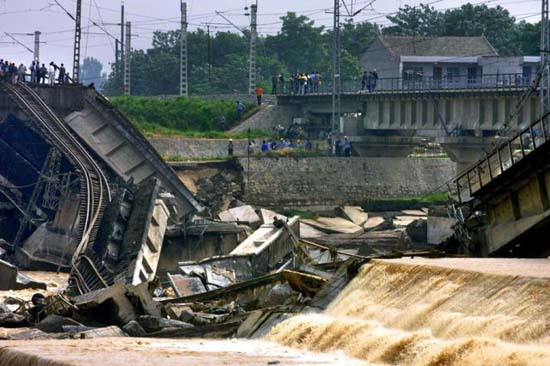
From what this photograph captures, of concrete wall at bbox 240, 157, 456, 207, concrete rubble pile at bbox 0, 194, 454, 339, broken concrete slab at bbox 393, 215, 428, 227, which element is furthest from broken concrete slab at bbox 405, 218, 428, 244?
concrete wall at bbox 240, 157, 456, 207

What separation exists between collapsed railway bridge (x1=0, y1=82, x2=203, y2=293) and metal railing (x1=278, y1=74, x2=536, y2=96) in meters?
19.2

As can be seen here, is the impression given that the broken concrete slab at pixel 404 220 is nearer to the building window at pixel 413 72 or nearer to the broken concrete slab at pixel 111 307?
the building window at pixel 413 72

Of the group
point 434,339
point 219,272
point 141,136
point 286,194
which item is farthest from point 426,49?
point 434,339

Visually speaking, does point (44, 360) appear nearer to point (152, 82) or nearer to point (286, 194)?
point (286, 194)

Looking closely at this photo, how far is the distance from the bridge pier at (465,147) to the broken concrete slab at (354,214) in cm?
576

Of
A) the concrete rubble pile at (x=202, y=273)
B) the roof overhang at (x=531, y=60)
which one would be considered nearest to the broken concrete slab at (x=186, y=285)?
the concrete rubble pile at (x=202, y=273)

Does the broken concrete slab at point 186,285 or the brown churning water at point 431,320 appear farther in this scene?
the broken concrete slab at point 186,285

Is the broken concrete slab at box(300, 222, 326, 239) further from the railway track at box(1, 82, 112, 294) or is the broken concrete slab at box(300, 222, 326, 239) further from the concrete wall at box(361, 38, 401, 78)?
the concrete wall at box(361, 38, 401, 78)

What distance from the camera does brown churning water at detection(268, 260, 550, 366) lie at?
28500mm

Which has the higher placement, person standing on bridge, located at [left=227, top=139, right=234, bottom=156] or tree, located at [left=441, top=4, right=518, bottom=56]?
tree, located at [left=441, top=4, right=518, bottom=56]

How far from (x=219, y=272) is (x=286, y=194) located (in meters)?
39.1

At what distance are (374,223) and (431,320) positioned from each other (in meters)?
51.8

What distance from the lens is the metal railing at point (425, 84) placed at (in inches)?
3489

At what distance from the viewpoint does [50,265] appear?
63.1 metres
